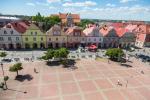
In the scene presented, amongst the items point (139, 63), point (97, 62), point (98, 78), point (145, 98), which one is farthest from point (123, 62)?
point (145, 98)

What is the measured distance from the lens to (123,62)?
2402 inches

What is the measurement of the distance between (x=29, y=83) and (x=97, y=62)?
88.8 ft

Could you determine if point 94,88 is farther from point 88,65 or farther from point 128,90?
point 88,65

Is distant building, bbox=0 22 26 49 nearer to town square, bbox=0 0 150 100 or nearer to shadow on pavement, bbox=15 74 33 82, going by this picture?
town square, bbox=0 0 150 100

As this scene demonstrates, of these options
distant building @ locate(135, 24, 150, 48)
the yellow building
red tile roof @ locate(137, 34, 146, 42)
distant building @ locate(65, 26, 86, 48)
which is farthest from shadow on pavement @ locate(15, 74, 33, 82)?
red tile roof @ locate(137, 34, 146, 42)

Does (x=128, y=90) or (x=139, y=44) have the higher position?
(x=139, y=44)

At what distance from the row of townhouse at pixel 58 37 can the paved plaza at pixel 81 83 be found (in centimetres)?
1893

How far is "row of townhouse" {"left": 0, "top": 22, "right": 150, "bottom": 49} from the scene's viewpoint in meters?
68.8

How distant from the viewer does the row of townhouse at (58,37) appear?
68812mm

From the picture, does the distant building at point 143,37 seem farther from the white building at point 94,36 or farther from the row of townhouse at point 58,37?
the white building at point 94,36

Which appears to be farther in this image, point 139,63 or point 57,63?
point 139,63

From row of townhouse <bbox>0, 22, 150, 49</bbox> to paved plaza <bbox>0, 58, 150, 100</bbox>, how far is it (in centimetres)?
1893

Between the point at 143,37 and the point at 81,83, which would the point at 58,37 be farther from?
the point at 143,37

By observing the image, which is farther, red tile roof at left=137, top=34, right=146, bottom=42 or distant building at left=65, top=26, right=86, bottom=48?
red tile roof at left=137, top=34, right=146, bottom=42
